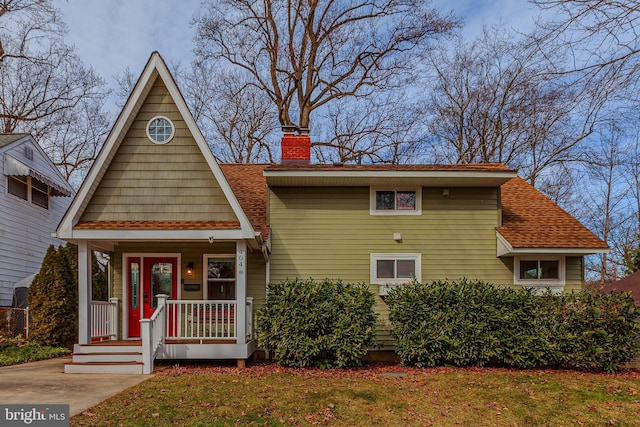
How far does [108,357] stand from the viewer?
803cm

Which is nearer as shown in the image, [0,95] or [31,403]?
[31,403]

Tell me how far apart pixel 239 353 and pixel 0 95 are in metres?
19.1

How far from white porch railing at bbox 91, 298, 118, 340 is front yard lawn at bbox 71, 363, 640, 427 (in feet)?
6.86

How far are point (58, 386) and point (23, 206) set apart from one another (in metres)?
9.28

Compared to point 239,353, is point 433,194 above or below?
above

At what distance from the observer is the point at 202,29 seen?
64.2ft

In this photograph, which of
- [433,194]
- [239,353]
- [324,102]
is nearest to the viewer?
[239,353]

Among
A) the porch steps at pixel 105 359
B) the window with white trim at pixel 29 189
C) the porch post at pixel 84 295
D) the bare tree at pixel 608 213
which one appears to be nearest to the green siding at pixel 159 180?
the porch post at pixel 84 295

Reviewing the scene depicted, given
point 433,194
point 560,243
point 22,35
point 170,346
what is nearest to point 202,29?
point 22,35

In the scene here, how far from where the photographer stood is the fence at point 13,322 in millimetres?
11117

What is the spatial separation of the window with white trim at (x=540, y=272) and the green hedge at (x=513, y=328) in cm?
122

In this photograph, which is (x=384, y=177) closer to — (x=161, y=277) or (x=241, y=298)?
(x=241, y=298)

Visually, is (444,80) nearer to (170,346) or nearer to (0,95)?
(170,346)

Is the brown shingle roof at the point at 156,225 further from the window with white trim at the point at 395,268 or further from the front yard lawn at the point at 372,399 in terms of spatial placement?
the window with white trim at the point at 395,268
